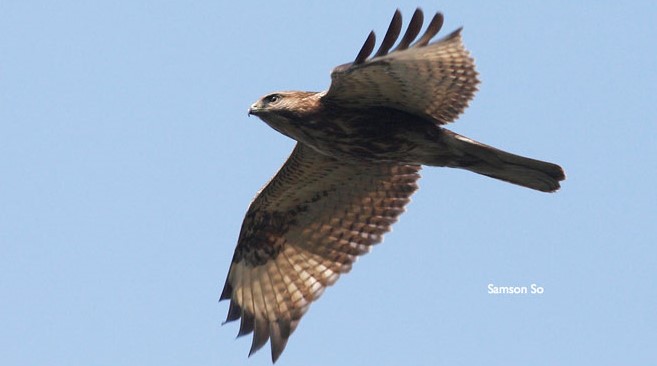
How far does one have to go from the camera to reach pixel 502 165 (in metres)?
13.7

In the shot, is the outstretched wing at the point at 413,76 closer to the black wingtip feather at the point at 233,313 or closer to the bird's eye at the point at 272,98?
the bird's eye at the point at 272,98

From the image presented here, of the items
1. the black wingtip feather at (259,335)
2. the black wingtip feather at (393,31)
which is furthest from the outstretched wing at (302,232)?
the black wingtip feather at (393,31)

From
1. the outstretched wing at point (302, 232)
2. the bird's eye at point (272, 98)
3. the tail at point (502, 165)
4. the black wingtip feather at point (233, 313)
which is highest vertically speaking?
the tail at point (502, 165)

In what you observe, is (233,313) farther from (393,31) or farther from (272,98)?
(393,31)

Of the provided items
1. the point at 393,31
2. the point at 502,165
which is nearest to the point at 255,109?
the point at 393,31

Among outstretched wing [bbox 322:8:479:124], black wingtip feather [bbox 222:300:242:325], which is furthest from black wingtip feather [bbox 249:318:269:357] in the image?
outstretched wing [bbox 322:8:479:124]

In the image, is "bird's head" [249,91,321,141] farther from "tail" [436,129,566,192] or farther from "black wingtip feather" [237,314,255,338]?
"black wingtip feather" [237,314,255,338]

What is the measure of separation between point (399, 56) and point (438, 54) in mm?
431

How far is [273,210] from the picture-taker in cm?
1558

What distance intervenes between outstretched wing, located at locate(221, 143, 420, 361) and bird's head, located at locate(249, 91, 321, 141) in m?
1.16

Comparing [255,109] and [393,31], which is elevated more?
[393,31]

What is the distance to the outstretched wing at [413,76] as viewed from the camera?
40.4 ft

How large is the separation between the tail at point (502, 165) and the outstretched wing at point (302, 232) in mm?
1417

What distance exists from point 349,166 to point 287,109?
1824mm
